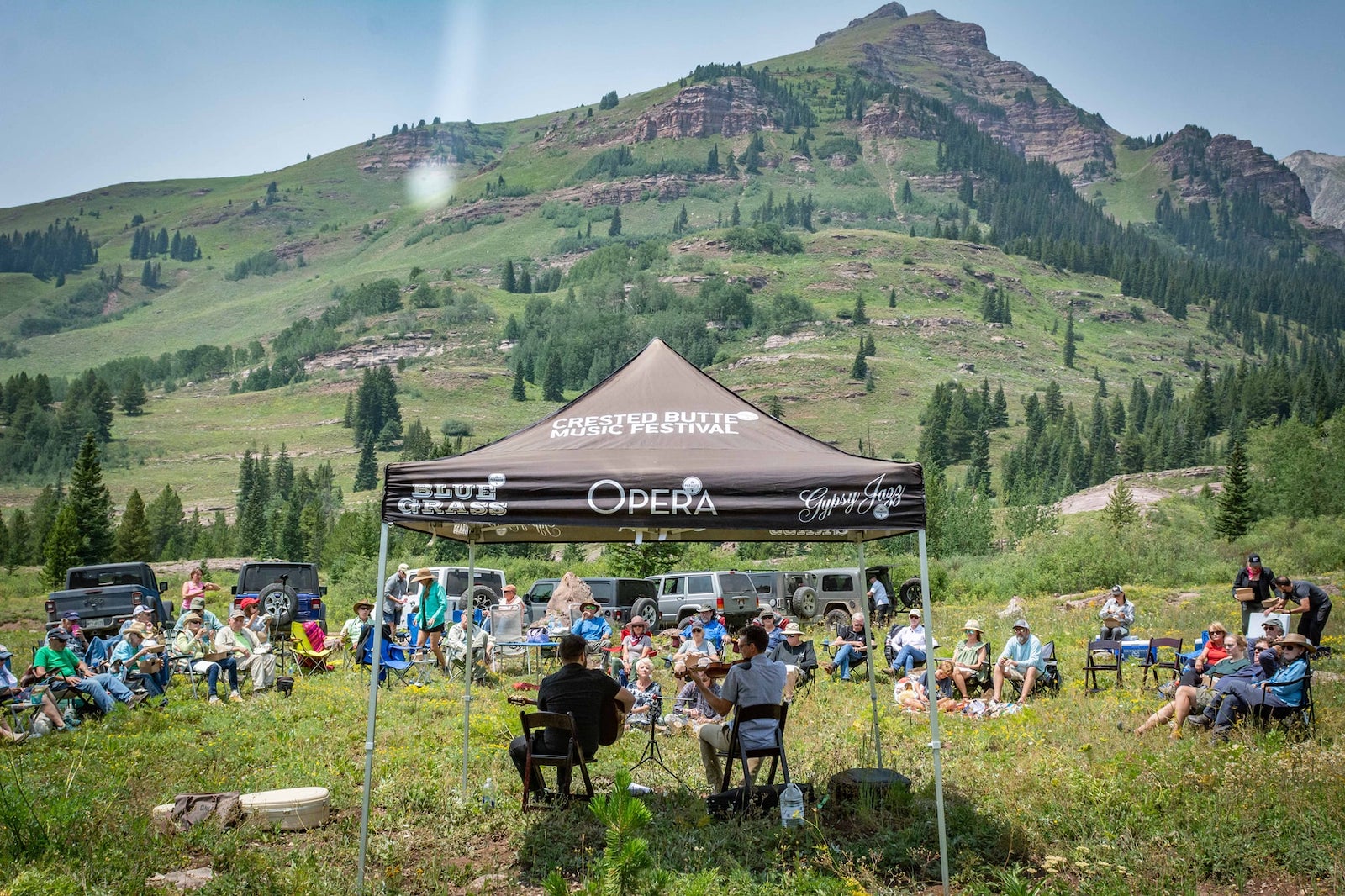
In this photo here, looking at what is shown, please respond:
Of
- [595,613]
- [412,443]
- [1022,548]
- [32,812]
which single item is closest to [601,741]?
[32,812]

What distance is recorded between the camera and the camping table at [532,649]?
56.4 feet

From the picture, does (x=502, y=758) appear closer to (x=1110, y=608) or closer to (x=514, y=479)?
(x=514, y=479)

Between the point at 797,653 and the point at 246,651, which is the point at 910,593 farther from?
the point at 246,651

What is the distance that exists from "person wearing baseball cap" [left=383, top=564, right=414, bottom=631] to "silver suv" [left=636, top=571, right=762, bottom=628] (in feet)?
29.9

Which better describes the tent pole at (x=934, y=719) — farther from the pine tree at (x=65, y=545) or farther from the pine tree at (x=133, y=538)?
the pine tree at (x=133, y=538)

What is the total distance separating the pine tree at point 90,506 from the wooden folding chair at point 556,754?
68.7 m

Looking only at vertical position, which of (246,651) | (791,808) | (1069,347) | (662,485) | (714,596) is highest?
(1069,347)

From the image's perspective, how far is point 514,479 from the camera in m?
6.84

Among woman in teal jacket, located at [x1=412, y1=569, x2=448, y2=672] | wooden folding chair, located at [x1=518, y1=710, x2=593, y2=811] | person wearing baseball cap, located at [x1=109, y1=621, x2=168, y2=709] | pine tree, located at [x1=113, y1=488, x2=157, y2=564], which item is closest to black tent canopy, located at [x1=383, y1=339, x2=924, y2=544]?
wooden folding chair, located at [x1=518, y1=710, x2=593, y2=811]

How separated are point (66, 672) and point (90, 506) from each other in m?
63.7

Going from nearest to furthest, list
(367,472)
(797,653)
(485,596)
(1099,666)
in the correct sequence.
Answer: (1099,666)
(797,653)
(485,596)
(367,472)

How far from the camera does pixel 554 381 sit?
6845 inches

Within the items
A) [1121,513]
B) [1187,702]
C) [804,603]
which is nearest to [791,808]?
[1187,702]

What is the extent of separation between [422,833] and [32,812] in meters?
2.56
